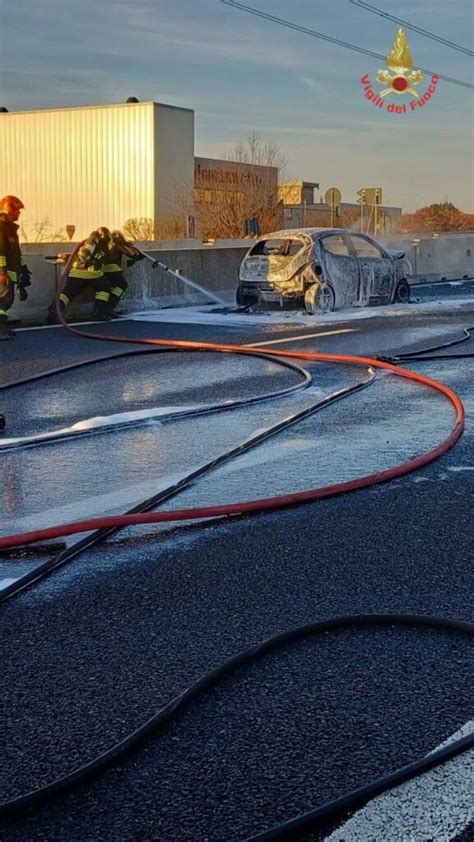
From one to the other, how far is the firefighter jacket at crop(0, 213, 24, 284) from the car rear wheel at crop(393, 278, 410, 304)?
7.16 m

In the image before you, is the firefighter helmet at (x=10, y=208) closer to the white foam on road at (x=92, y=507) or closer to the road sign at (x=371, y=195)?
the white foam on road at (x=92, y=507)

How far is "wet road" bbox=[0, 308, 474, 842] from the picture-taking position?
8.93 ft

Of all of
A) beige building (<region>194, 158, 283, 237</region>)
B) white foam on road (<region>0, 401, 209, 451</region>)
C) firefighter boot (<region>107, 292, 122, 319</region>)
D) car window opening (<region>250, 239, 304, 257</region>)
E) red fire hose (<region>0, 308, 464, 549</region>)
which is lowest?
white foam on road (<region>0, 401, 209, 451</region>)

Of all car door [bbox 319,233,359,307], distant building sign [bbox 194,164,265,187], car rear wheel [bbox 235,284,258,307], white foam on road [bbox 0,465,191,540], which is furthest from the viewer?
distant building sign [bbox 194,164,265,187]

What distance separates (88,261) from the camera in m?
15.1

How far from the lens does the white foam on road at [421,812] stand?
2512 millimetres

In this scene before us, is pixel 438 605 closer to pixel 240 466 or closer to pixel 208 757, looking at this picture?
pixel 208 757

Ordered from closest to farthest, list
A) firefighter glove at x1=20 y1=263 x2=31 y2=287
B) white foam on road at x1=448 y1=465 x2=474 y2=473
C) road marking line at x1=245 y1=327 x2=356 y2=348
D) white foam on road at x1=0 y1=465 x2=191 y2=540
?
white foam on road at x1=0 y1=465 x2=191 y2=540
white foam on road at x1=448 y1=465 x2=474 y2=473
road marking line at x1=245 y1=327 x2=356 y2=348
firefighter glove at x1=20 y1=263 x2=31 y2=287

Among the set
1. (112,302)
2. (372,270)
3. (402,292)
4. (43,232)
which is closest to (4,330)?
(112,302)

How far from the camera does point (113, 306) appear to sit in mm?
15844

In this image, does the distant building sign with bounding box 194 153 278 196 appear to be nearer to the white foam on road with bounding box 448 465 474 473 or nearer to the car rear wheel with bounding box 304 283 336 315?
the car rear wheel with bounding box 304 283 336 315

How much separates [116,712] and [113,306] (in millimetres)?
13024

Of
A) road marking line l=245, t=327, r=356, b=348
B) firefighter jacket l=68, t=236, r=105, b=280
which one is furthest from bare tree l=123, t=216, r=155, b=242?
road marking line l=245, t=327, r=356, b=348

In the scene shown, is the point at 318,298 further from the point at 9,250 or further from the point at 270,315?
the point at 9,250
